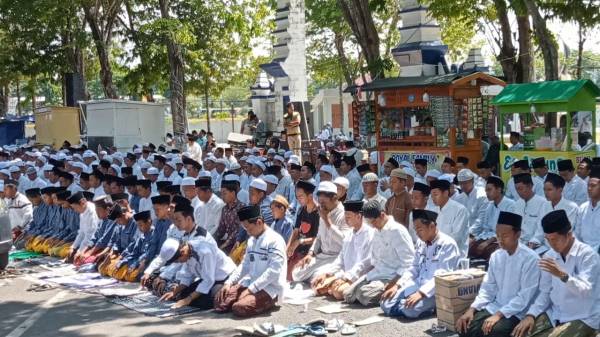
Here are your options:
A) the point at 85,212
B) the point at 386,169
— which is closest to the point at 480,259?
the point at 386,169

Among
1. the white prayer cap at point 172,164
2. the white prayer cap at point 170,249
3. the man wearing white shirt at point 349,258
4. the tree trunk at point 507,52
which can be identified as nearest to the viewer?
the man wearing white shirt at point 349,258

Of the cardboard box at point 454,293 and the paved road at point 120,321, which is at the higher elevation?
the cardboard box at point 454,293

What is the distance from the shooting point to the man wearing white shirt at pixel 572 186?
1038 cm

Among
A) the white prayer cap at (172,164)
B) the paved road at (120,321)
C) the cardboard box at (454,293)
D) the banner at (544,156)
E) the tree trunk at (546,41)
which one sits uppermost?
the tree trunk at (546,41)

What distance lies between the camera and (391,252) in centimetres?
822

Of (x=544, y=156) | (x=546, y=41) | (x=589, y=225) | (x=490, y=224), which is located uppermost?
(x=546, y=41)

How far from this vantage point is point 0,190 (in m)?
13.4

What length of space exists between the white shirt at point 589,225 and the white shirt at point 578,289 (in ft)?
7.83

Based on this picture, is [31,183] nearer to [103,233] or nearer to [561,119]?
[103,233]

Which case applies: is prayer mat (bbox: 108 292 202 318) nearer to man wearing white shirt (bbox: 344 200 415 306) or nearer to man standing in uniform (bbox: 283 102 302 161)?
man wearing white shirt (bbox: 344 200 415 306)

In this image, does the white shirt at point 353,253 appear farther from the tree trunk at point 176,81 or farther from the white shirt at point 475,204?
the tree trunk at point 176,81

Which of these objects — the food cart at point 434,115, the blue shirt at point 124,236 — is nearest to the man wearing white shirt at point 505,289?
the blue shirt at point 124,236

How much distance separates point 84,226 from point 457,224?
19.3 ft

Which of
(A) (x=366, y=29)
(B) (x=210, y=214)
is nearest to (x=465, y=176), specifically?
(B) (x=210, y=214)
